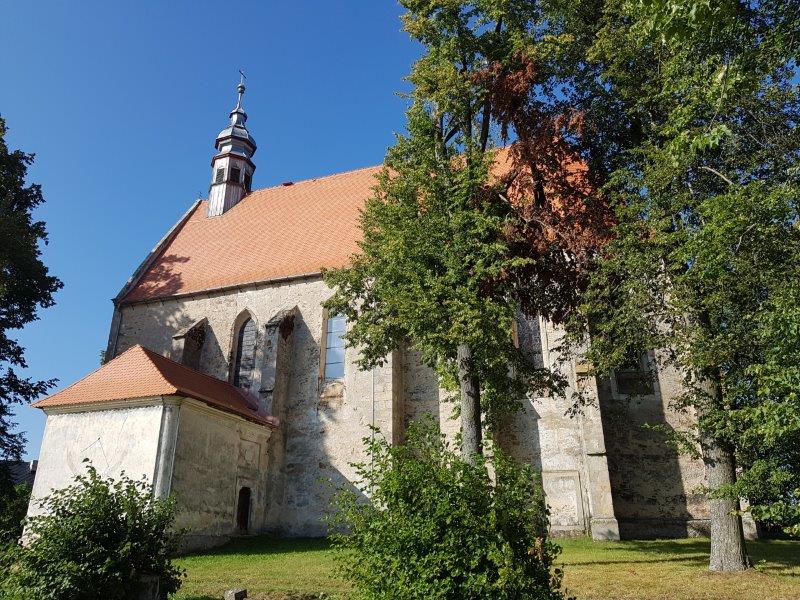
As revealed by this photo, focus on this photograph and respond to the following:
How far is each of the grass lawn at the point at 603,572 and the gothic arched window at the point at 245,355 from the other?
18.1 ft

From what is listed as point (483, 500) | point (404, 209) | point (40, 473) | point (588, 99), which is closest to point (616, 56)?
point (588, 99)

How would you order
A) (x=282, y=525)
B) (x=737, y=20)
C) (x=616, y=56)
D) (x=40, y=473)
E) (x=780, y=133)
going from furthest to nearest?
(x=282, y=525) → (x=40, y=473) → (x=616, y=56) → (x=780, y=133) → (x=737, y=20)

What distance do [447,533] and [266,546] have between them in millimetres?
10979

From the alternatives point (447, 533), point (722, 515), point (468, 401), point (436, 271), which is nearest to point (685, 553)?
point (722, 515)

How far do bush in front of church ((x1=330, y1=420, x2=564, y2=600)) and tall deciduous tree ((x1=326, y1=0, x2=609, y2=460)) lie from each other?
5076 mm

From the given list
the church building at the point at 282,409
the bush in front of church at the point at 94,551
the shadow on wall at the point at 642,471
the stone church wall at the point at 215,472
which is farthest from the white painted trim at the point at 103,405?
the shadow on wall at the point at 642,471

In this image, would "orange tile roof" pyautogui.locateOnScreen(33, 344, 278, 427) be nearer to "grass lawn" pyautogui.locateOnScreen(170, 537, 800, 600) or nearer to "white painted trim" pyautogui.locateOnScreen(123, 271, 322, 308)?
"grass lawn" pyautogui.locateOnScreen(170, 537, 800, 600)

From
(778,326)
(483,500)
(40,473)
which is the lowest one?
(483,500)

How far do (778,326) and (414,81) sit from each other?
7.96 meters

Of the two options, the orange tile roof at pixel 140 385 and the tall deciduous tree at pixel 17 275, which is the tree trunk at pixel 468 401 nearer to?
the orange tile roof at pixel 140 385

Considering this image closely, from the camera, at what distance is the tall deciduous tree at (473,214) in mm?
10977

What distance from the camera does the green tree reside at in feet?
26.3

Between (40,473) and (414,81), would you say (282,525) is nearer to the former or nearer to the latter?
(40,473)

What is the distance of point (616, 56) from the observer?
1123cm
